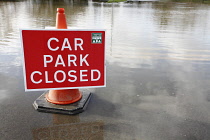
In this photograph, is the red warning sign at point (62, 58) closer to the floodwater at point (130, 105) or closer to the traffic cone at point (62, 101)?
the traffic cone at point (62, 101)

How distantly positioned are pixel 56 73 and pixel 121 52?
3.89 metres

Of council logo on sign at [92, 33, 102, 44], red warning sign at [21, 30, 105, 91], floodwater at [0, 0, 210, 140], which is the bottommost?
floodwater at [0, 0, 210, 140]

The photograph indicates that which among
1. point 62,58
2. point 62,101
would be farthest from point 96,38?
point 62,101

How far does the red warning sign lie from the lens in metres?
2.98

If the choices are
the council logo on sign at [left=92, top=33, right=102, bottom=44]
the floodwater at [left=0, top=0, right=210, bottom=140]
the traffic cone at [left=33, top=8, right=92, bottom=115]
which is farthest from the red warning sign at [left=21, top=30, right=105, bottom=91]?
the floodwater at [left=0, top=0, right=210, bottom=140]

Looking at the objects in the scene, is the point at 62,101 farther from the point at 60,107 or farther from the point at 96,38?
the point at 96,38

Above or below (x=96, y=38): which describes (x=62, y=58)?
below

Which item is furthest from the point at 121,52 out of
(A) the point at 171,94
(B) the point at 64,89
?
(B) the point at 64,89

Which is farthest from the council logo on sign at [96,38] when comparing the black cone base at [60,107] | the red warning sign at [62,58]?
the black cone base at [60,107]

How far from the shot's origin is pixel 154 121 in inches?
120

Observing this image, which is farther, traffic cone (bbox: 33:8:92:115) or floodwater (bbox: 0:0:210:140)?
traffic cone (bbox: 33:8:92:115)

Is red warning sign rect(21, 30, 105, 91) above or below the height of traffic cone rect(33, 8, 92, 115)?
above

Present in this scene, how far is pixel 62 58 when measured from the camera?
310cm

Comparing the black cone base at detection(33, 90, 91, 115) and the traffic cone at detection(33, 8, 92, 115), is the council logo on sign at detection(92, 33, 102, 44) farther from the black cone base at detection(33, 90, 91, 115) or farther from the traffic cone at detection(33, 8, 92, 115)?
the black cone base at detection(33, 90, 91, 115)
